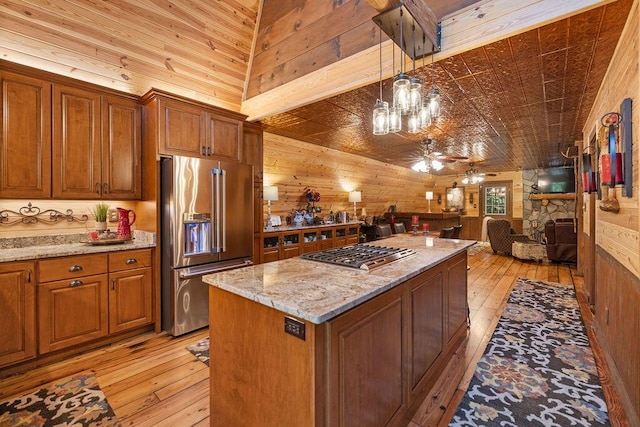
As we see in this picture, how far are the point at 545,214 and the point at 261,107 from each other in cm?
926

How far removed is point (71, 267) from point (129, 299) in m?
0.58

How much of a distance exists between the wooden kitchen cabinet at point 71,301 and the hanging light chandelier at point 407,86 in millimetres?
2713

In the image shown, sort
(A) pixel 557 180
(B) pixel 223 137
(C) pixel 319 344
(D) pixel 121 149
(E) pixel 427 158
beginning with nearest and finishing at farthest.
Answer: (C) pixel 319 344 < (D) pixel 121 149 < (B) pixel 223 137 < (E) pixel 427 158 < (A) pixel 557 180

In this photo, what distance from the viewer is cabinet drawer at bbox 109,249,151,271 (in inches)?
107

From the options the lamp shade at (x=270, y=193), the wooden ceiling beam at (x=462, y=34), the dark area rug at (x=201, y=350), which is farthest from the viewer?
the lamp shade at (x=270, y=193)

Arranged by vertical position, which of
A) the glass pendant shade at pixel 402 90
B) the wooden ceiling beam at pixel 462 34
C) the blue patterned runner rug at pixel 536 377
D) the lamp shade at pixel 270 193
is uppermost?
the wooden ceiling beam at pixel 462 34

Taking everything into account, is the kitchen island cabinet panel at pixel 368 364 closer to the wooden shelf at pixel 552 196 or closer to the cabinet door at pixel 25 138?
the cabinet door at pixel 25 138

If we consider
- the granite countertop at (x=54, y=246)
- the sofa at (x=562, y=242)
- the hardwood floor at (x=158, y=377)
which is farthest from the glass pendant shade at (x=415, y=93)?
the sofa at (x=562, y=242)

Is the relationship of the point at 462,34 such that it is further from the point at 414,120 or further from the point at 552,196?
the point at 552,196

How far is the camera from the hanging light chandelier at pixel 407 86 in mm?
1711

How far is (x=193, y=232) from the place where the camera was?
3.04m

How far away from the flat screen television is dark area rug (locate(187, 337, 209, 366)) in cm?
984

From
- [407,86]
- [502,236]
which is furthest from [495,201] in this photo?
[407,86]

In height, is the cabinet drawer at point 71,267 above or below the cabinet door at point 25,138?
below
